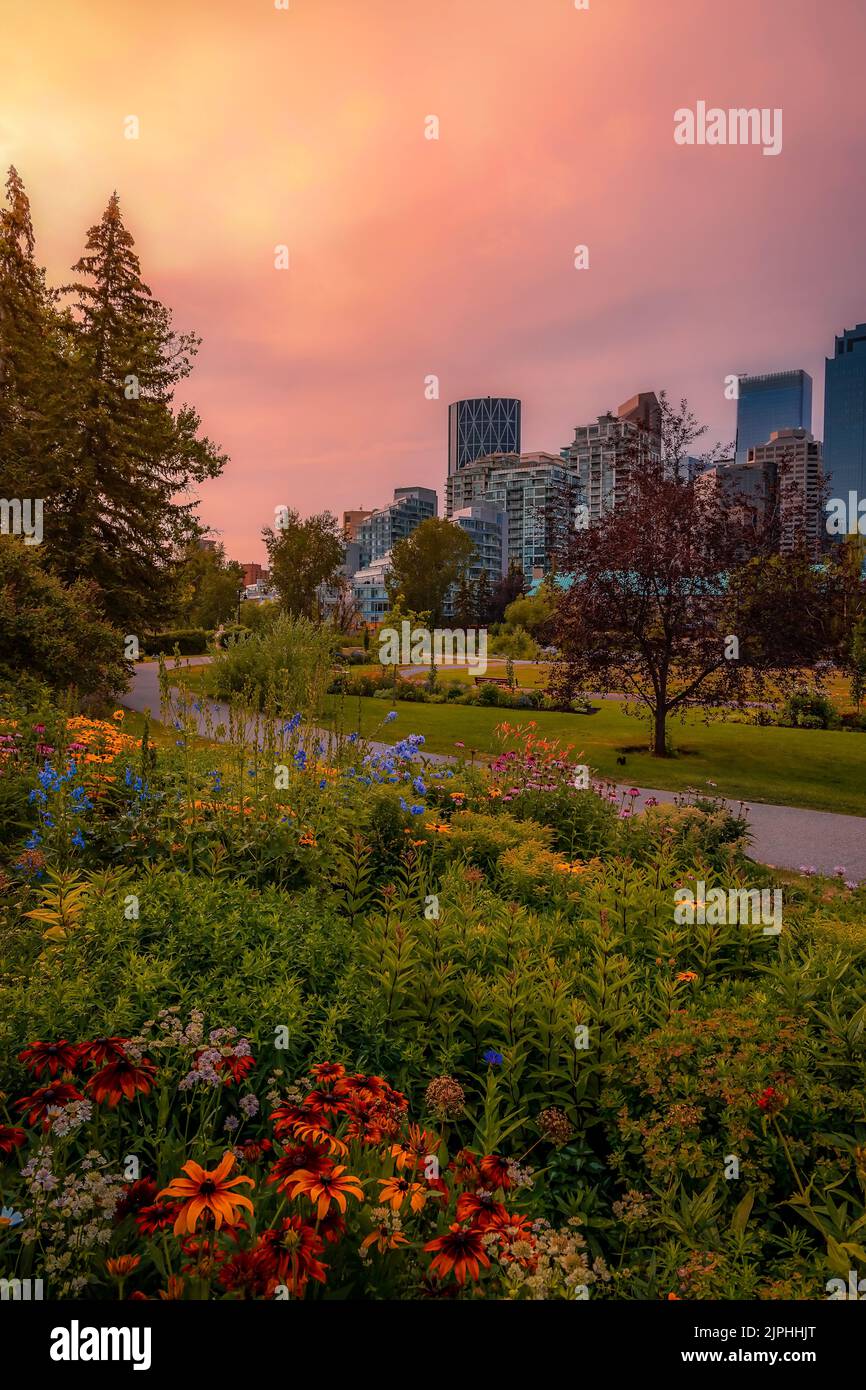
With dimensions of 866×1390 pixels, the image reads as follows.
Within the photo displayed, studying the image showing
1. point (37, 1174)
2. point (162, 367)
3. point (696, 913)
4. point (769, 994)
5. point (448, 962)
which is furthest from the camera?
point (162, 367)

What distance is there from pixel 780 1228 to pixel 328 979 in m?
1.79

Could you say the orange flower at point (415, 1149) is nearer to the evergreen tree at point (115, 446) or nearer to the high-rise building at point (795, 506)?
the high-rise building at point (795, 506)

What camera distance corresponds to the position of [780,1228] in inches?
91.4

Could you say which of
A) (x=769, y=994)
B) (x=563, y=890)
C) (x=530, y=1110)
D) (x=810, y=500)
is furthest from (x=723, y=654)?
(x=530, y=1110)

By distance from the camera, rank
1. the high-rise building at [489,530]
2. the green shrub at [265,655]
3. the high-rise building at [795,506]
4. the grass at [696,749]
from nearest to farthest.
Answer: the grass at [696,749]
the high-rise building at [795,506]
the green shrub at [265,655]
the high-rise building at [489,530]

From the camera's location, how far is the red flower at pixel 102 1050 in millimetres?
1979

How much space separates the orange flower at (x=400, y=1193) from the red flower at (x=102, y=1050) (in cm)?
77

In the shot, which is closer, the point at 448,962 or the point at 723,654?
the point at 448,962

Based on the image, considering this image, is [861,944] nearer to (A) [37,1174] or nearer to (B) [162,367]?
(A) [37,1174]

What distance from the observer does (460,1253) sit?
155 centimetres

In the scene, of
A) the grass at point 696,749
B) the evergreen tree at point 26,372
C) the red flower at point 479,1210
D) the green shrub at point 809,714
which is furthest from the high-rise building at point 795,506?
the evergreen tree at point 26,372

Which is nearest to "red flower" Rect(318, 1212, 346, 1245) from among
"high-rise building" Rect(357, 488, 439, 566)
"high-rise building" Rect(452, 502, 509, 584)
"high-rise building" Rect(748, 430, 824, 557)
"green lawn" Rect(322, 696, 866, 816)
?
"green lawn" Rect(322, 696, 866, 816)

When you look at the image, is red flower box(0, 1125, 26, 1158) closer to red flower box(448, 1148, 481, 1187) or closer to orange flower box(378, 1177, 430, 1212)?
orange flower box(378, 1177, 430, 1212)

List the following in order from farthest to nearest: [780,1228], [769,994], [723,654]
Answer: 1. [723,654]
2. [769,994]
3. [780,1228]
